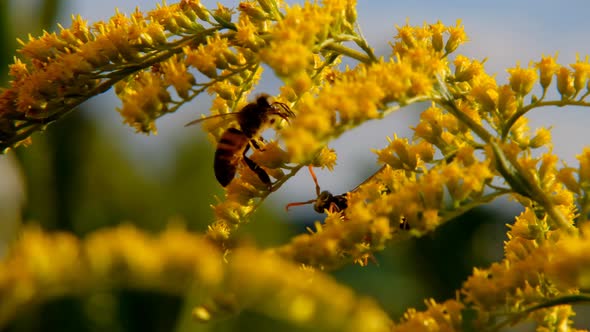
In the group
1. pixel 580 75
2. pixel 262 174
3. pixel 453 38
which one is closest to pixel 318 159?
pixel 262 174

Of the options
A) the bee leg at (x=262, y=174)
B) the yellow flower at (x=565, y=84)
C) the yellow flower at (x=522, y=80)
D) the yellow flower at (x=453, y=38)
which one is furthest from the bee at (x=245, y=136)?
the yellow flower at (x=565, y=84)

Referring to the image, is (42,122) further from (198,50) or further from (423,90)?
(423,90)

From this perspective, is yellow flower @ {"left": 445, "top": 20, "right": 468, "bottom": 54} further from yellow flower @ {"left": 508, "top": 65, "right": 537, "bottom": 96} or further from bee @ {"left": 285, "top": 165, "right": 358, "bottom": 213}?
bee @ {"left": 285, "top": 165, "right": 358, "bottom": 213}

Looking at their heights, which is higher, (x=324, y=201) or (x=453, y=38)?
(x=453, y=38)

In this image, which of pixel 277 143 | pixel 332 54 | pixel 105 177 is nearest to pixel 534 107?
pixel 332 54

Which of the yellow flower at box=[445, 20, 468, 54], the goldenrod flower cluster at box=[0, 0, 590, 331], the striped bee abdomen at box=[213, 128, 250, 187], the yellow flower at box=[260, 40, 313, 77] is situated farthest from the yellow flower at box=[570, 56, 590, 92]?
the striped bee abdomen at box=[213, 128, 250, 187]

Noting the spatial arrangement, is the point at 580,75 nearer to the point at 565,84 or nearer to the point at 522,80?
the point at 565,84
